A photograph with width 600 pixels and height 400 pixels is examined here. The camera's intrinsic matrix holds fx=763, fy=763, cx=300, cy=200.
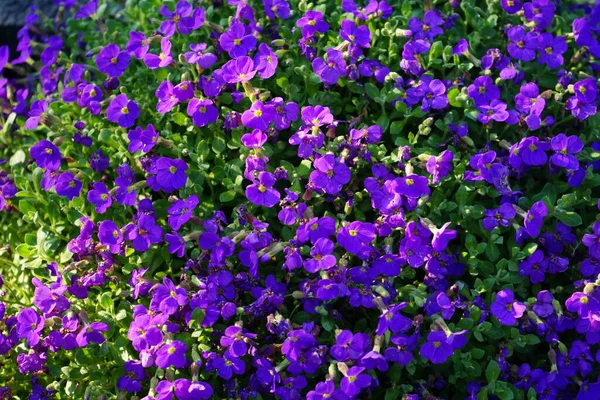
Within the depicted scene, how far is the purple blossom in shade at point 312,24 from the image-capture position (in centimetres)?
289

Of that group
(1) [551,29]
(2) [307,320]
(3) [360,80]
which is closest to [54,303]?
(2) [307,320]

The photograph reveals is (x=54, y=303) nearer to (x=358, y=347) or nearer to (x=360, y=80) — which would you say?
(x=358, y=347)

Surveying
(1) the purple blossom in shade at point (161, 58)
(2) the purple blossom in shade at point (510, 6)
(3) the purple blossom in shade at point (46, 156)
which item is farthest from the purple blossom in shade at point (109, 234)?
(2) the purple blossom in shade at point (510, 6)

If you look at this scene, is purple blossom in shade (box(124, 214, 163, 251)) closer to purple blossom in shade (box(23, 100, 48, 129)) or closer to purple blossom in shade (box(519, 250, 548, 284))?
purple blossom in shade (box(23, 100, 48, 129))

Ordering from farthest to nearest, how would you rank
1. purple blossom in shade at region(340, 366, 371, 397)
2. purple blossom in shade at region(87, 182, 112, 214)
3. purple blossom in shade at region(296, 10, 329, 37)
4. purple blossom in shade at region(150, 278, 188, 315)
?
purple blossom in shade at region(296, 10, 329, 37) < purple blossom in shade at region(87, 182, 112, 214) < purple blossom in shade at region(150, 278, 188, 315) < purple blossom in shade at region(340, 366, 371, 397)

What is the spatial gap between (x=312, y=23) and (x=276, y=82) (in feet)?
0.86

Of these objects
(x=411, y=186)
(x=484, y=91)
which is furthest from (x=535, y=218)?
(x=484, y=91)

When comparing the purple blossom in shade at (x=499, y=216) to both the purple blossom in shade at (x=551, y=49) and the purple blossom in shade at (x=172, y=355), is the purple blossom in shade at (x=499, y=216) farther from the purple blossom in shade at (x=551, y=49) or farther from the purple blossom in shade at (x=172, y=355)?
the purple blossom in shade at (x=172, y=355)

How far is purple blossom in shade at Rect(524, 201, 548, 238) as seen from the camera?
Answer: 2.51 metres

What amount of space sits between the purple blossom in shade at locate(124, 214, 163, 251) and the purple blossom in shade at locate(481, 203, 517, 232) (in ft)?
3.64

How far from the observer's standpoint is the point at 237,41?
2855mm

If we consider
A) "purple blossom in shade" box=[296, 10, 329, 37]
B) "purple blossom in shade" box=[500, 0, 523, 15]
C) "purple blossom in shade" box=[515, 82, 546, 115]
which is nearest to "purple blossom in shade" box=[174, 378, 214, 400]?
"purple blossom in shade" box=[296, 10, 329, 37]

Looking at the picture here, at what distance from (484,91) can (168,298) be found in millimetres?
1356

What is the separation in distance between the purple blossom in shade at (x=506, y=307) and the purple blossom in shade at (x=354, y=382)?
49cm
